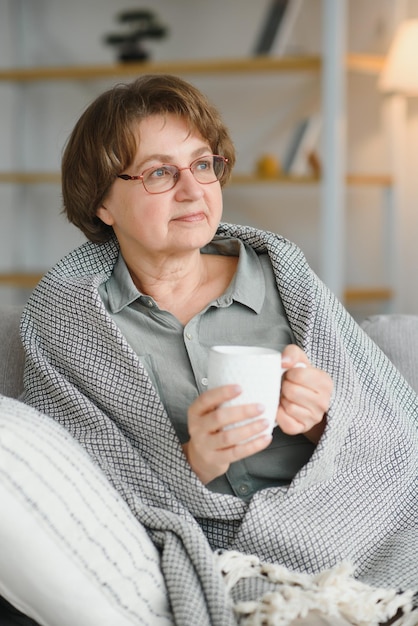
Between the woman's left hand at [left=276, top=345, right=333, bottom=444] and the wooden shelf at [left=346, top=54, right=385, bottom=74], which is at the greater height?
the wooden shelf at [left=346, top=54, right=385, bottom=74]

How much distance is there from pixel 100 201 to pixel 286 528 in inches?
25.2

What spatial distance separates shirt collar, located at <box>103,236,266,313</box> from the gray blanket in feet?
0.10

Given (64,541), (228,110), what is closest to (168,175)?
(64,541)

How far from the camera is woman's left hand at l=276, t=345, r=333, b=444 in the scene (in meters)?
1.24

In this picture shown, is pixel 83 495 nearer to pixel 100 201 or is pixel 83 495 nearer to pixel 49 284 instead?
pixel 49 284

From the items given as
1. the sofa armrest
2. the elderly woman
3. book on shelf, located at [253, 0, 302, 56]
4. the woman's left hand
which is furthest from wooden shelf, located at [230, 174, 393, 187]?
the woman's left hand

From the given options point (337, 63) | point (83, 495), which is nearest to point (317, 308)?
point (83, 495)

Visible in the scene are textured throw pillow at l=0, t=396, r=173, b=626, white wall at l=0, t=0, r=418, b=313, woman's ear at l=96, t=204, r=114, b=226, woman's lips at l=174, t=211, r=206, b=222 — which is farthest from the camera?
white wall at l=0, t=0, r=418, b=313

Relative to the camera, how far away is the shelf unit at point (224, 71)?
4199mm

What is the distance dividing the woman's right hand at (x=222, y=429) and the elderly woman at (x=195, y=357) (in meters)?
0.06

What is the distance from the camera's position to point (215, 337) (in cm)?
151

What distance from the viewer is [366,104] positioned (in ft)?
14.8

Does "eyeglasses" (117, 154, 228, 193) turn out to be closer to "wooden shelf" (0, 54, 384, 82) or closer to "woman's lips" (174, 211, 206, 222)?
"woman's lips" (174, 211, 206, 222)

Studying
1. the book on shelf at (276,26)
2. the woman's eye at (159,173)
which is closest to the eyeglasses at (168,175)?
the woman's eye at (159,173)
